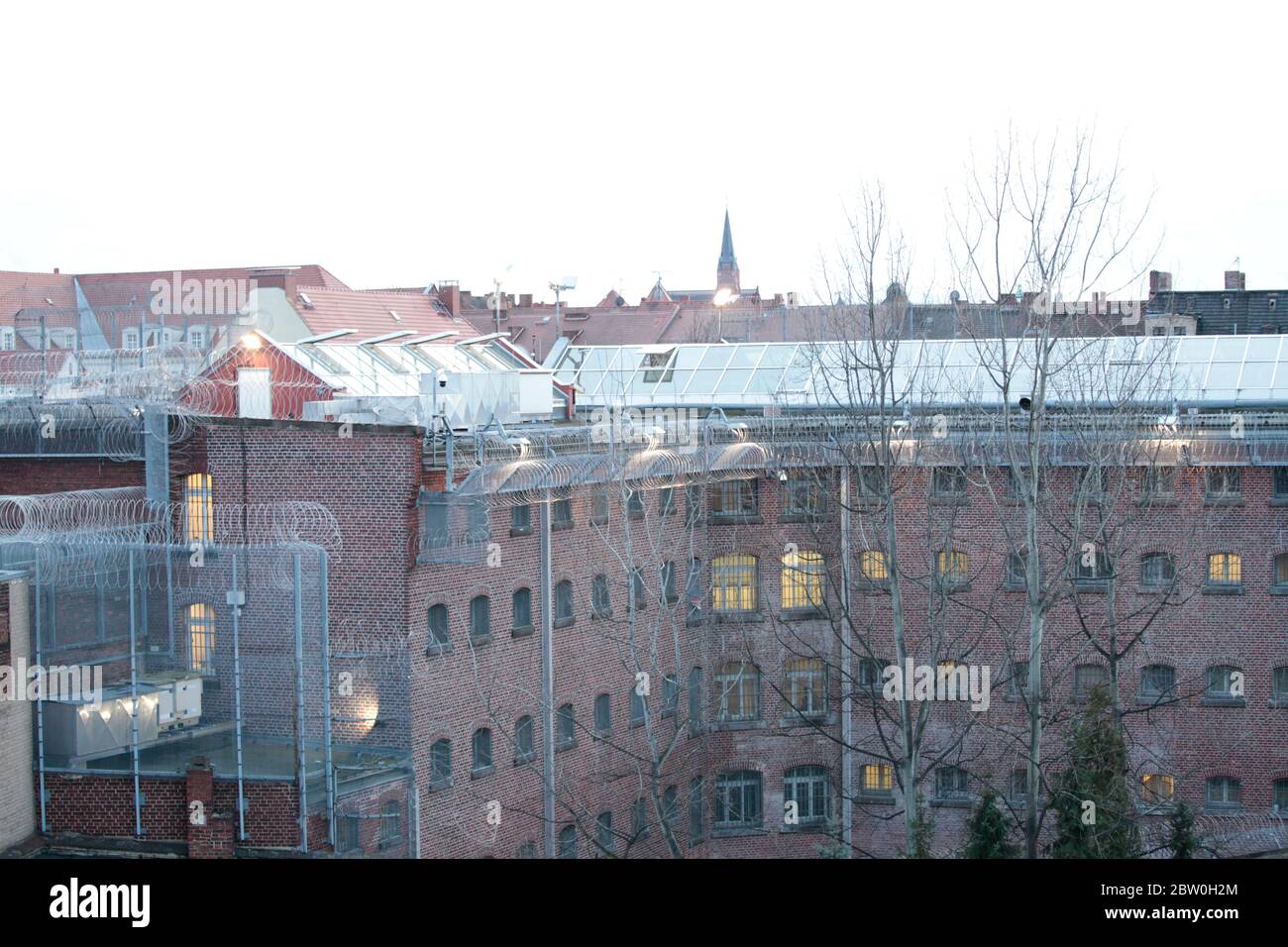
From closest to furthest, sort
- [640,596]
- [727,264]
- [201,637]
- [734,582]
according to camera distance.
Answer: [201,637]
[640,596]
[734,582]
[727,264]

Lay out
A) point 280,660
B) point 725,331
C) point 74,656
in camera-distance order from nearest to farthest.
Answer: point 74,656 → point 280,660 → point 725,331

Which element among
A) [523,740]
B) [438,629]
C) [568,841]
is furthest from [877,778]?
[438,629]

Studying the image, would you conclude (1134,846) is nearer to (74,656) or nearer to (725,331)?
(74,656)

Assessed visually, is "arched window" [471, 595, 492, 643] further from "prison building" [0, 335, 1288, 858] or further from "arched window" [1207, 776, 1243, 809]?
"arched window" [1207, 776, 1243, 809]

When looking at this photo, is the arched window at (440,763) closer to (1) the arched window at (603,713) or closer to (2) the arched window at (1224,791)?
(1) the arched window at (603,713)

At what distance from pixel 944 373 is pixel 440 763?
585 inches

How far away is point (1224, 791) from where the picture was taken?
92.7ft

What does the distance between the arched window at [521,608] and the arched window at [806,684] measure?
8.24 metres

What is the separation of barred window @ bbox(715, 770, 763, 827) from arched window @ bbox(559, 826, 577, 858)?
5798 millimetres

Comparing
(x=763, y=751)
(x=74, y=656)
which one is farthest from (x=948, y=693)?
(x=74, y=656)

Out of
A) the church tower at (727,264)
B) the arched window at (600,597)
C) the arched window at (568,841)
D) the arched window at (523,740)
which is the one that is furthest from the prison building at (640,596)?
the church tower at (727,264)

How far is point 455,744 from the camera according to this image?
20.7 m

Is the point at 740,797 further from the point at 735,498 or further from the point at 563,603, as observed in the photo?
the point at 563,603
